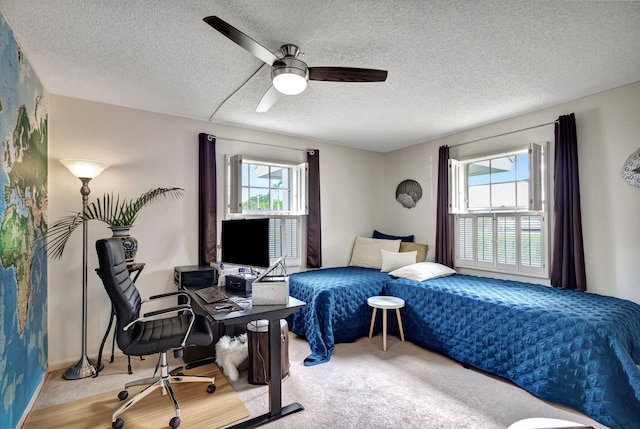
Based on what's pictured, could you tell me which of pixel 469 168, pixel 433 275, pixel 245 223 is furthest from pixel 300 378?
pixel 469 168

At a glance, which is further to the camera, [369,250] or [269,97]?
[369,250]

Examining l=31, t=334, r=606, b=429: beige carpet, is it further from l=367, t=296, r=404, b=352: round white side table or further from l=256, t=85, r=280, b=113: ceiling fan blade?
l=256, t=85, r=280, b=113: ceiling fan blade

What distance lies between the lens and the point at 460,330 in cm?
289

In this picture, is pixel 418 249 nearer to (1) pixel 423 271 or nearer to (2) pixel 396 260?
(2) pixel 396 260

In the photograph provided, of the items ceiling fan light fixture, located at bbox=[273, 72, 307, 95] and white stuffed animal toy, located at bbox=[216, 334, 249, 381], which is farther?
white stuffed animal toy, located at bbox=[216, 334, 249, 381]

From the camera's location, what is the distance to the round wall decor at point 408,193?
4.56m

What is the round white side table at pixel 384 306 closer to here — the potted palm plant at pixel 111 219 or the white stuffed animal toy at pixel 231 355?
the white stuffed animal toy at pixel 231 355

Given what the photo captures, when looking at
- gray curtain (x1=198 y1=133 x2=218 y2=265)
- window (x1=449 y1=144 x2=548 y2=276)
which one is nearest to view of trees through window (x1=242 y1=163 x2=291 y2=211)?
gray curtain (x1=198 y1=133 x2=218 y2=265)

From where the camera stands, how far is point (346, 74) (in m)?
2.01

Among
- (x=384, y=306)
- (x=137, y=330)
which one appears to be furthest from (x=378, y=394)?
(x=137, y=330)

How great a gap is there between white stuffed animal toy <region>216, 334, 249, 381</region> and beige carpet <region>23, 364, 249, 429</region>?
18cm

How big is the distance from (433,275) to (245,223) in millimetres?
2255

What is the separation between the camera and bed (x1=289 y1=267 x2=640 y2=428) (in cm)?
202

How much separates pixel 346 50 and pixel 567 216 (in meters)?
2.63
